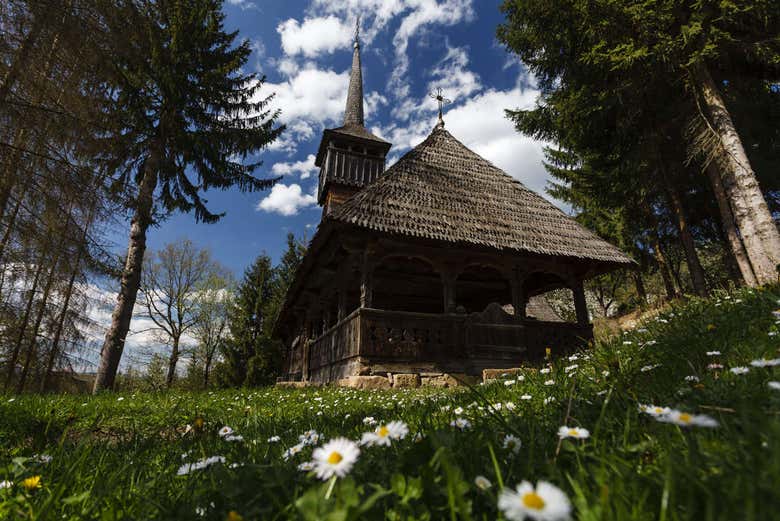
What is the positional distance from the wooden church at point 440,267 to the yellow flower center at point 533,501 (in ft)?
23.3

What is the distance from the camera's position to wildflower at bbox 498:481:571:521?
557 millimetres

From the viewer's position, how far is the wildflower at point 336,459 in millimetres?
769

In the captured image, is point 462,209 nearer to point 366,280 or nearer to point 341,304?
point 366,280

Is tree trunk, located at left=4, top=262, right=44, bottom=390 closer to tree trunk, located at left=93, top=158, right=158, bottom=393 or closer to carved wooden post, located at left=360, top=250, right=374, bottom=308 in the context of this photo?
tree trunk, located at left=93, top=158, right=158, bottom=393

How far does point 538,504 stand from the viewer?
1.96ft

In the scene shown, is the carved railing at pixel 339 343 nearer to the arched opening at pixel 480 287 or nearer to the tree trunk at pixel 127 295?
the arched opening at pixel 480 287

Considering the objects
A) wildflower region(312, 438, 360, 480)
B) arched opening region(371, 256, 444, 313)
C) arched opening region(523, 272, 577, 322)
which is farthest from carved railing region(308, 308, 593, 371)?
wildflower region(312, 438, 360, 480)

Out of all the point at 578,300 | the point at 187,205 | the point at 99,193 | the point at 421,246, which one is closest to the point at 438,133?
the point at 421,246

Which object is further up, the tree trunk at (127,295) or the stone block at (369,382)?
Answer: the tree trunk at (127,295)

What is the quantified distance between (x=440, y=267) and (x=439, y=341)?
192cm

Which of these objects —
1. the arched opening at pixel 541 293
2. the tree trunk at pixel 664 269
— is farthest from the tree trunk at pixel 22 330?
the tree trunk at pixel 664 269

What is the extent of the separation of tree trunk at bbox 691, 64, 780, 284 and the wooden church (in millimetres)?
2647

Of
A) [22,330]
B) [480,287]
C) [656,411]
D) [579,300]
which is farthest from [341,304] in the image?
[656,411]

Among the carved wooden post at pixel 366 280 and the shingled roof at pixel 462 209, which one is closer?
the carved wooden post at pixel 366 280
